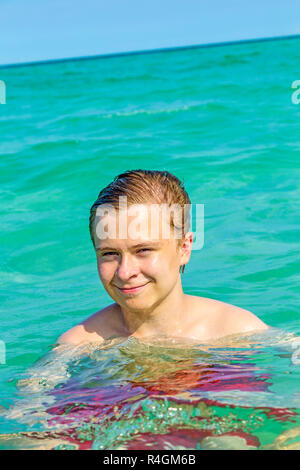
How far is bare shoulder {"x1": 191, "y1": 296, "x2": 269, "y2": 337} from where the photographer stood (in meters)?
3.37

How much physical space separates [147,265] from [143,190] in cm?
34

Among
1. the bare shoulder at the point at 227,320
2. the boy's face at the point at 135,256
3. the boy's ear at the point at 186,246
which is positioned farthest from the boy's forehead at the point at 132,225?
the bare shoulder at the point at 227,320

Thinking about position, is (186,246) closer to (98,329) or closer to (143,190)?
(143,190)

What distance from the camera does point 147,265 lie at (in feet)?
9.84

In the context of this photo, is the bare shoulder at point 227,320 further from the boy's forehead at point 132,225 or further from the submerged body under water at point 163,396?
the boy's forehead at point 132,225

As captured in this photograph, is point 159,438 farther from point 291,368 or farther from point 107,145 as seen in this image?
point 107,145

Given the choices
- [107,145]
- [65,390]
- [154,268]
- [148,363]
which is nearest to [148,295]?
[154,268]

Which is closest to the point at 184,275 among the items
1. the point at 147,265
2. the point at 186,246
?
the point at 186,246

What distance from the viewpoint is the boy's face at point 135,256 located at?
116 inches

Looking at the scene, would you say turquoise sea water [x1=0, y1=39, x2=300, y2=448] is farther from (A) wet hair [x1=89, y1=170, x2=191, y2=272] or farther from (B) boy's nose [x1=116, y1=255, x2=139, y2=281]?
(A) wet hair [x1=89, y1=170, x2=191, y2=272]

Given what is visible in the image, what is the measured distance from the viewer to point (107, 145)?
1209cm

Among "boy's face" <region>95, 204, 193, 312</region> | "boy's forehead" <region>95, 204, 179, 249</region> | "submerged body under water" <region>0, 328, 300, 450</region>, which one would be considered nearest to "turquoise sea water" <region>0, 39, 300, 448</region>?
"submerged body under water" <region>0, 328, 300, 450</region>

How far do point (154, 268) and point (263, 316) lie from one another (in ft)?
6.65

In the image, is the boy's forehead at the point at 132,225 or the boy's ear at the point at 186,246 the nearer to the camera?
the boy's forehead at the point at 132,225
